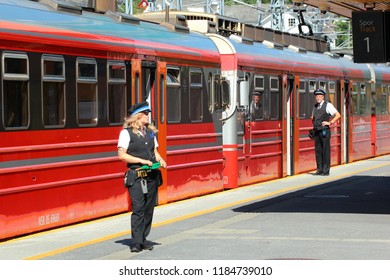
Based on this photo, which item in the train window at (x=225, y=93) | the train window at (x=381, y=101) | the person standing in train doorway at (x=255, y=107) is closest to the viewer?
the train window at (x=225, y=93)

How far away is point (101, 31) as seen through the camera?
1528 centimetres

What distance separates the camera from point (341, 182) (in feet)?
73.3

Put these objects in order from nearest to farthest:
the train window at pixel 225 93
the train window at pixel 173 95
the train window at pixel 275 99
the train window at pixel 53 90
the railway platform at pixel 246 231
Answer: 1. the railway platform at pixel 246 231
2. the train window at pixel 53 90
3. the train window at pixel 173 95
4. the train window at pixel 225 93
5. the train window at pixel 275 99

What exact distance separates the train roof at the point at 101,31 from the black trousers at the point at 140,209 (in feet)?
7.67

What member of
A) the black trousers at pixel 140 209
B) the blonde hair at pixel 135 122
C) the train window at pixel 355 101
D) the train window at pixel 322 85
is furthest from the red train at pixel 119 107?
the train window at pixel 355 101

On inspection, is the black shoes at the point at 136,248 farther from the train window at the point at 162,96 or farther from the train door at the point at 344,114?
the train door at the point at 344,114

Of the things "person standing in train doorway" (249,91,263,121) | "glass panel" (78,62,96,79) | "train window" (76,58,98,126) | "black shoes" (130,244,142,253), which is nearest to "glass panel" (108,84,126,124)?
"train window" (76,58,98,126)

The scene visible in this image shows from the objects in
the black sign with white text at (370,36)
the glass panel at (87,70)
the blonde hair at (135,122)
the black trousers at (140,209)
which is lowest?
the black trousers at (140,209)

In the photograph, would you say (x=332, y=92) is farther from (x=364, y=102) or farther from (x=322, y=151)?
(x=322, y=151)

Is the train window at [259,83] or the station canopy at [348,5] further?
the train window at [259,83]

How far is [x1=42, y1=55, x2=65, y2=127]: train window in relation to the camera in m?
13.6

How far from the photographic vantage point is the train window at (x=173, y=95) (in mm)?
17609

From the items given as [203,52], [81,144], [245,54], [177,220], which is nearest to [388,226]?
[177,220]

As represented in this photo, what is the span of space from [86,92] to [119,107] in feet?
3.78
